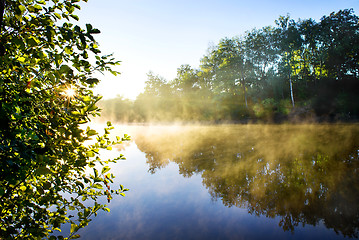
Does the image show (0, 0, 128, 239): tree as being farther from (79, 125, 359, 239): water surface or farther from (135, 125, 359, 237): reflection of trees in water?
(135, 125, 359, 237): reflection of trees in water

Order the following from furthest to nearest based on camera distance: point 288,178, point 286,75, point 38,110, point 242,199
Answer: point 286,75
point 288,178
point 242,199
point 38,110

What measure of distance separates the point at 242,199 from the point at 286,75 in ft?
109

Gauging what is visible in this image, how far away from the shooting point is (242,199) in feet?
19.7

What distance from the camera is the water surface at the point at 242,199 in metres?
4.64

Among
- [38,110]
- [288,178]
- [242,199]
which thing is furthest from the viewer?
[288,178]

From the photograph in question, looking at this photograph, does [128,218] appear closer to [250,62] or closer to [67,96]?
[67,96]

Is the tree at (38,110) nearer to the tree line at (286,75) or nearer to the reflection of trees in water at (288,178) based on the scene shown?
the reflection of trees in water at (288,178)

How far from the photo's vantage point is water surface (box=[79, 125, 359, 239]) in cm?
464

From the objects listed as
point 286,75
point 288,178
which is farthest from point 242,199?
point 286,75

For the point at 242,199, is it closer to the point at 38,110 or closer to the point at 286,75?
the point at 38,110

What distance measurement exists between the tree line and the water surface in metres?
19.7

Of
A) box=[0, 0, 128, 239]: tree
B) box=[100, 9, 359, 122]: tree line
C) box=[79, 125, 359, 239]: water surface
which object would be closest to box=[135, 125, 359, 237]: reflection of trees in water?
box=[79, 125, 359, 239]: water surface

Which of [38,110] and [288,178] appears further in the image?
[288,178]

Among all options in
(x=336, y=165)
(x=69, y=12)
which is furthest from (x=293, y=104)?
(x=69, y=12)
